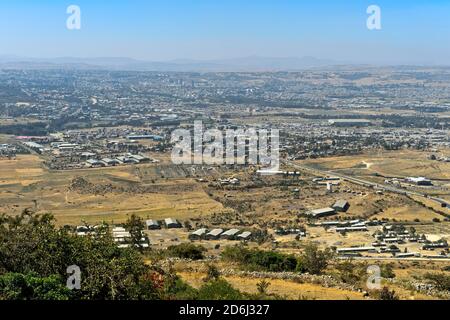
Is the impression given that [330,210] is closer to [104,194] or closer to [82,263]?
[104,194]

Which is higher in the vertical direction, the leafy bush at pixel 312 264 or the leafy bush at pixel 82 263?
the leafy bush at pixel 82 263

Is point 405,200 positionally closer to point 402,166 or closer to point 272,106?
point 402,166

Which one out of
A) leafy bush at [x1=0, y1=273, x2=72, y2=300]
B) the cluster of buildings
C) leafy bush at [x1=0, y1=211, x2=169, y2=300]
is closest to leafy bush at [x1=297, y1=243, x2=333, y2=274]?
leafy bush at [x1=0, y1=211, x2=169, y2=300]

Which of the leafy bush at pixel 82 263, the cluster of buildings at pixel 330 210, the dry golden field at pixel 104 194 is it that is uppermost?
the leafy bush at pixel 82 263

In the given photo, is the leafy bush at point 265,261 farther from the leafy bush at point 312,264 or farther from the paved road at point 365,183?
the paved road at point 365,183

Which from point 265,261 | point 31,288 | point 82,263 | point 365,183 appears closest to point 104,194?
point 365,183

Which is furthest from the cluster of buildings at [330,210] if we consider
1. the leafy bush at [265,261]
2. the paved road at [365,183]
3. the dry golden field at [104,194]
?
the leafy bush at [265,261]

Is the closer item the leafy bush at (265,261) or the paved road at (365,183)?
the leafy bush at (265,261)

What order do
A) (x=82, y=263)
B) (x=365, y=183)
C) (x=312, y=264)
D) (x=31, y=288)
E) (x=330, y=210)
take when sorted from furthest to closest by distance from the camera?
(x=365, y=183) < (x=330, y=210) < (x=312, y=264) < (x=82, y=263) < (x=31, y=288)
